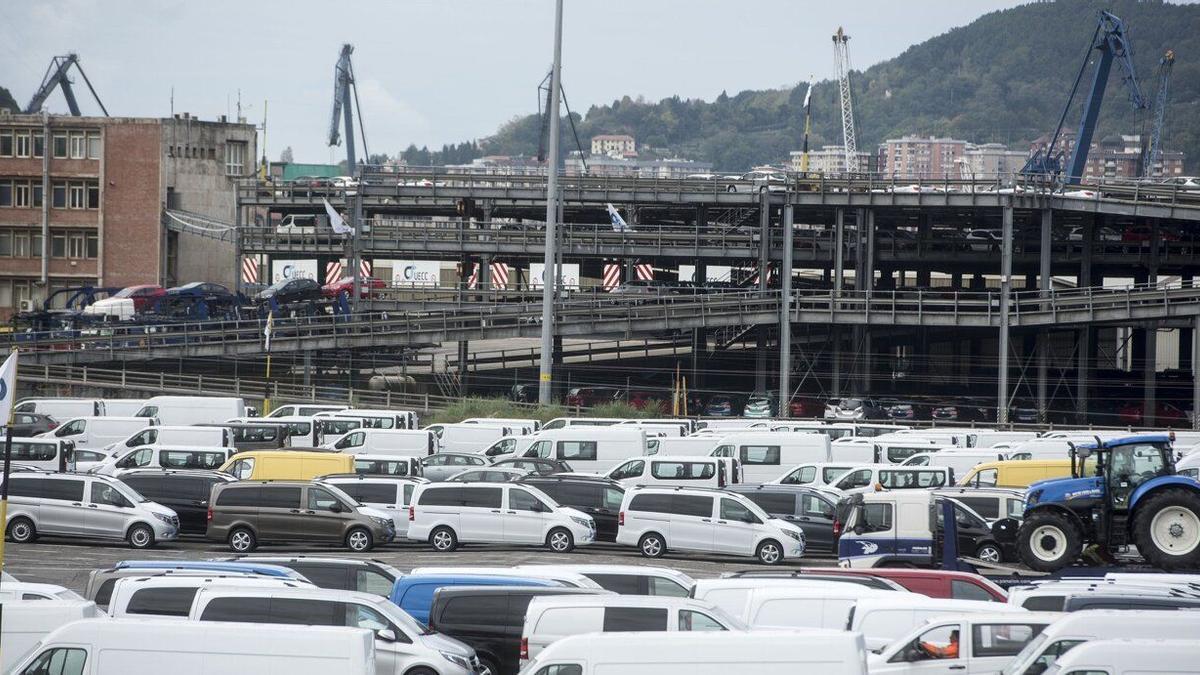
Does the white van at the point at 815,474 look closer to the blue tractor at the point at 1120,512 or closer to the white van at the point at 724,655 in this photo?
the blue tractor at the point at 1120,512

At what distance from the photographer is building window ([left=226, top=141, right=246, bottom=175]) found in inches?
3730

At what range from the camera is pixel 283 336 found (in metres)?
63.1

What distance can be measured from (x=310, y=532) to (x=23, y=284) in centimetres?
6257

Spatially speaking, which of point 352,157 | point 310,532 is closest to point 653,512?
point 310,532

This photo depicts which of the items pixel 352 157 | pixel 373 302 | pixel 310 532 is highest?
pixel 352 157

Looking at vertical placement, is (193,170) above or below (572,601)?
above

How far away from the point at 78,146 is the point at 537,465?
190ft

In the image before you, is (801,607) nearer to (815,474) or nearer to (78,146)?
(815,474)

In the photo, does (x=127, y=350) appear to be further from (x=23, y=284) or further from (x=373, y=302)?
(x=23, y=284)

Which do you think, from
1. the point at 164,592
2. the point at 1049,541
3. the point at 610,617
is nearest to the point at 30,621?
the point at 164,592

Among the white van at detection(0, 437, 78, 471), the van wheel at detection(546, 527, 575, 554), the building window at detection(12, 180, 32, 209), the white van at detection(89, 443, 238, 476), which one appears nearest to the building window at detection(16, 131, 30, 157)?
the building window at detection(12, 180, 32, 209)

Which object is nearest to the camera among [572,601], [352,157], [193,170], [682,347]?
[572,601]

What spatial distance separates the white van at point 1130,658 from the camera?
12227mm

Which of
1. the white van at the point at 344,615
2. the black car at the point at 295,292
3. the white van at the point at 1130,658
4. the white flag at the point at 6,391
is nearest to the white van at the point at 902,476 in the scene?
the white van at the point at 344,615
